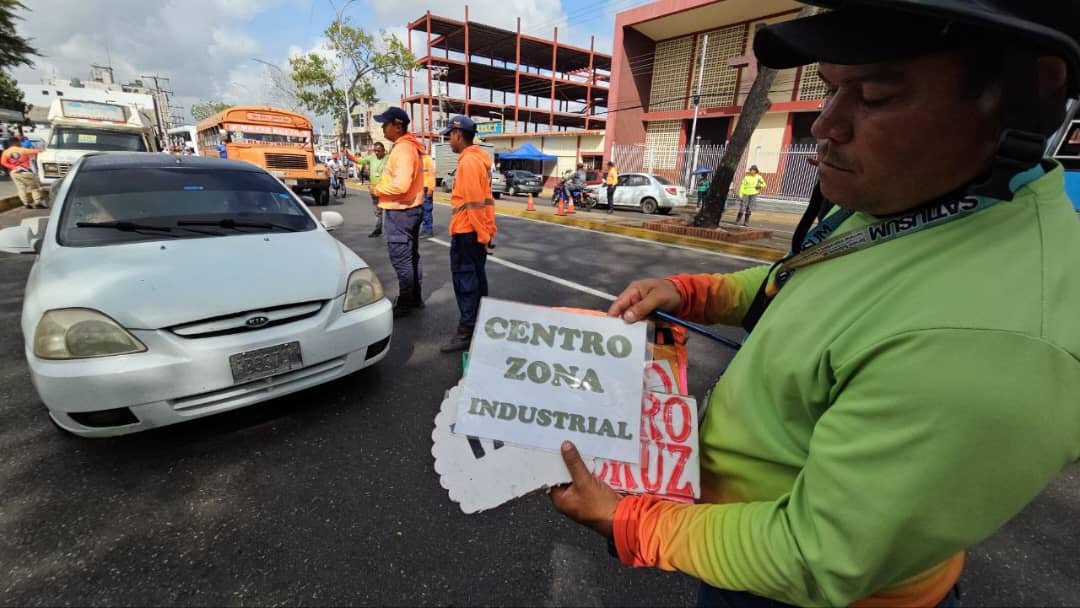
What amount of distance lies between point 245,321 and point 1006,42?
9.21 ft

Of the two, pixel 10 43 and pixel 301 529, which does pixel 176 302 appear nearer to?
pixel 301 529

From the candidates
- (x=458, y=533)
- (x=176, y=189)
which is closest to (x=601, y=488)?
(x=458, y=533)

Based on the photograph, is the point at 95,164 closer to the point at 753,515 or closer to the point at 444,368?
the point at 444,368

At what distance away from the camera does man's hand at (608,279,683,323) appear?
3.67 feet

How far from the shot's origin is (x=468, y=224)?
3836mm

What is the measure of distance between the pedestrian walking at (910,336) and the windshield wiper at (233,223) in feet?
11.0

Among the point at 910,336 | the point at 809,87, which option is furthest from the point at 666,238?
the point at 809,87

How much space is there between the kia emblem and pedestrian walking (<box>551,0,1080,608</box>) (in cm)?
222

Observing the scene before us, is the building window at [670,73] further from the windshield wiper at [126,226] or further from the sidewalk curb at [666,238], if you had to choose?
the windshield wiper at [126,226]

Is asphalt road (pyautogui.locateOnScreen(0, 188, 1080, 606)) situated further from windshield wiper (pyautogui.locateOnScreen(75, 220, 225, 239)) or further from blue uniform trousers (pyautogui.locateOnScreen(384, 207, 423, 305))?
blue uniform trousers (pyautogui.locateOnScreen(384, 207, 423, 305))

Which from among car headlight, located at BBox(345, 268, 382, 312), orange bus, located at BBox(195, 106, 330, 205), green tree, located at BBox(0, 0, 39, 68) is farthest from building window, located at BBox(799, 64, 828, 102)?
green tree, located at BBox(0, 0, 39, 68)

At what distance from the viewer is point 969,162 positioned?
26.2 inches

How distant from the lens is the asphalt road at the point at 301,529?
1716 millimetres

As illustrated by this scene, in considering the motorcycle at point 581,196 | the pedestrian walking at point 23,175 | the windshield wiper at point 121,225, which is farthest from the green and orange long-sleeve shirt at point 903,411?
the motorcycle at point 581,196
